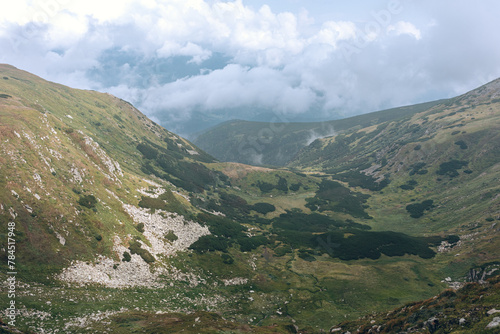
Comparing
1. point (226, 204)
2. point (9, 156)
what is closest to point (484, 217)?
point (226, 204)

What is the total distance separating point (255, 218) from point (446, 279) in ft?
230

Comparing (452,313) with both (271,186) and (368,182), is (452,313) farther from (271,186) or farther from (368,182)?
(368,182)

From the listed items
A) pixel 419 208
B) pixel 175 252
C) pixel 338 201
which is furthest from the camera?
pixel 338 201

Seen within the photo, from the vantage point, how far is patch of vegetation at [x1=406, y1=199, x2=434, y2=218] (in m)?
116

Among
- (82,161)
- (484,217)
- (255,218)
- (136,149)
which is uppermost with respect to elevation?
(136,149)

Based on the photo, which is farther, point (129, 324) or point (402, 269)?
point (402, 269)

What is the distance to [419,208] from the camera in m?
120

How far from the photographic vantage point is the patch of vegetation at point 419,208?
382ft

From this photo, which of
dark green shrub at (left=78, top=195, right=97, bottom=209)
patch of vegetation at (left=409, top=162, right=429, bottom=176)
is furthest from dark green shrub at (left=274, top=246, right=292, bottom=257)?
patch of vegetation at (left=409, top=162, right=429, bottom=176)

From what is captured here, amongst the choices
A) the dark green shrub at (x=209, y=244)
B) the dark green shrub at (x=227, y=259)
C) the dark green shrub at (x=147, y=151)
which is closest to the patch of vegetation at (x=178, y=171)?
the dark green shrub at (x=147, y=151)

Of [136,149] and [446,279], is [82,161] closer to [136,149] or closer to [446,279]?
[136,149]

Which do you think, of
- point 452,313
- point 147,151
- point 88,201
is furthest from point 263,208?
point 452,313

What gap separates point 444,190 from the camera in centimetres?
13075

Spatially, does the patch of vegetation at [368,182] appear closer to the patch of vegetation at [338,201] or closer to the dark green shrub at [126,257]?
the patch of vegetation at [338,201]
